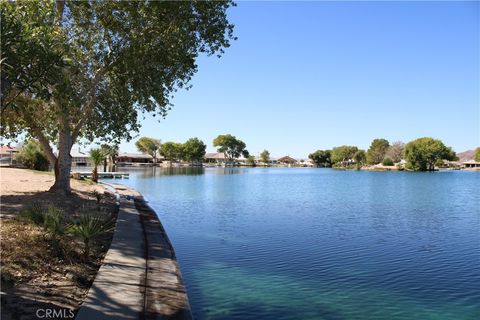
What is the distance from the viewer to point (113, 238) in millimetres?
14258

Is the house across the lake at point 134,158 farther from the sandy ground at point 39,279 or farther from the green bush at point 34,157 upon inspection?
the sandy ground at point 39,279

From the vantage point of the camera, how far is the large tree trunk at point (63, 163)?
79.3 ft

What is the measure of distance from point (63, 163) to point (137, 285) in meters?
17.2

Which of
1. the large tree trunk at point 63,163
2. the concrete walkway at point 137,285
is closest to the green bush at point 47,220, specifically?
the concrete walkway at point 137,285

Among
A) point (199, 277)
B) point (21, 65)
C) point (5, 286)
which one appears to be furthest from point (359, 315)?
point (21, 65)

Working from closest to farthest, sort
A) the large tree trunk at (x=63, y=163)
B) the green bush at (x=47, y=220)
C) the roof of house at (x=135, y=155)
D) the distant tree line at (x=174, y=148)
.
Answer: the green bush at (x=47, y=220) < the large tree trunk at (x=63, y=163) < the roof of house at (x=135, y=155) < the distant tree line at (x=174, y=148)

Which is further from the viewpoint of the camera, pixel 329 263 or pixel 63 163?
pixel 63 163

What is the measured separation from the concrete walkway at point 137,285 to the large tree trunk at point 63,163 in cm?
1096

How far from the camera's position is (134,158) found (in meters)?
Result: 186

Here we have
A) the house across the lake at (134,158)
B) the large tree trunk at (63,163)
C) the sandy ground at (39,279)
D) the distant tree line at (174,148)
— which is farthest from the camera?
the distant tree line at (174,148)

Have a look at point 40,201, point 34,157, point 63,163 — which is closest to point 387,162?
point 34,157

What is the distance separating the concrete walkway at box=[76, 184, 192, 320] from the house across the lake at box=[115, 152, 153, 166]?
168956 mm

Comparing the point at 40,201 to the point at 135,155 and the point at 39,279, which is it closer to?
the point at 39,279

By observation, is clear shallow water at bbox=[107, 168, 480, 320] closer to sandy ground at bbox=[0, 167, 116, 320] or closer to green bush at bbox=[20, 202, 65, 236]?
sandy ground at bbox=[0, 167, 116, 320]
